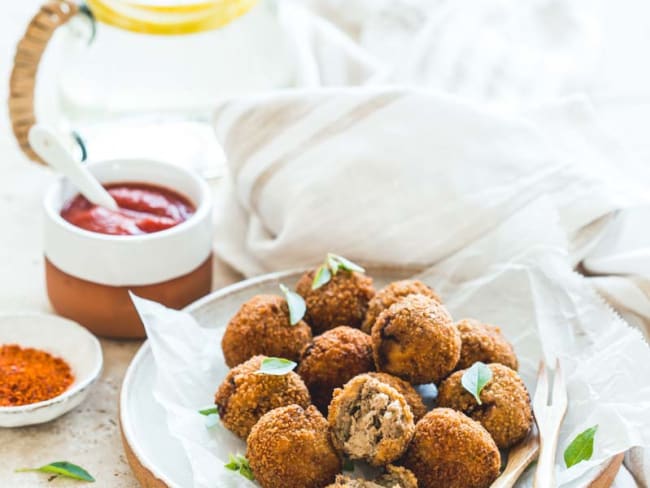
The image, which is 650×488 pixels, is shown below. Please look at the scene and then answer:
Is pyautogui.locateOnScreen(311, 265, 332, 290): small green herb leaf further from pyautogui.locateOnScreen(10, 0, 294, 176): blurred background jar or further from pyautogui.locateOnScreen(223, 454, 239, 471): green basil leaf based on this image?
pyautogui.locateOnScreen(10, 0, 294, 176): blurred background jar

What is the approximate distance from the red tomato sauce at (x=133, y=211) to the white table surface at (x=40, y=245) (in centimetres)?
23

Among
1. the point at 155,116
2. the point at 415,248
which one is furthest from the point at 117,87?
the point at 415,248

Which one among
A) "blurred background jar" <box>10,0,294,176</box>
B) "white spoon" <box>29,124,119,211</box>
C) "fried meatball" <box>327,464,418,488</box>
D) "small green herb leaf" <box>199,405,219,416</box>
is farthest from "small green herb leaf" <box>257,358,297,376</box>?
"blurred background jar" <box>10,0,294,176</box>

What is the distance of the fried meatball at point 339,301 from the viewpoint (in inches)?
74.8

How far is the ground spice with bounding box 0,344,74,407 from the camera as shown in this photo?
1.83 meters

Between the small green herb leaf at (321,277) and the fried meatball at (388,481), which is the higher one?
the small green herb leaf at (321,277)

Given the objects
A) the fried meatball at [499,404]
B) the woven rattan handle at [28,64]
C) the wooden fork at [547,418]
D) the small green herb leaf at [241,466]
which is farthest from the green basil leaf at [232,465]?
the woven rattan handle at [28,64]

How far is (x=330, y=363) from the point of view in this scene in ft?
5.71

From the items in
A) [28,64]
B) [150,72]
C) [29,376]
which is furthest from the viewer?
[150,72]

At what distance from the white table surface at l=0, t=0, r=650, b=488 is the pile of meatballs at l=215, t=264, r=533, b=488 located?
0.26 metres

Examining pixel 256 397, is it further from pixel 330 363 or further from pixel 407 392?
pixel 407 392

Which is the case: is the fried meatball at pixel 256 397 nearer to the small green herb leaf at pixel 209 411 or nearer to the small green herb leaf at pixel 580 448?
the small green herb leaf at pixel 209 411

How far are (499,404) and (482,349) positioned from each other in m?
0.14

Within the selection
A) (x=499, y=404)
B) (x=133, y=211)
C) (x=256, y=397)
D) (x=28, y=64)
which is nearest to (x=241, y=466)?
(x=256, y=397)
